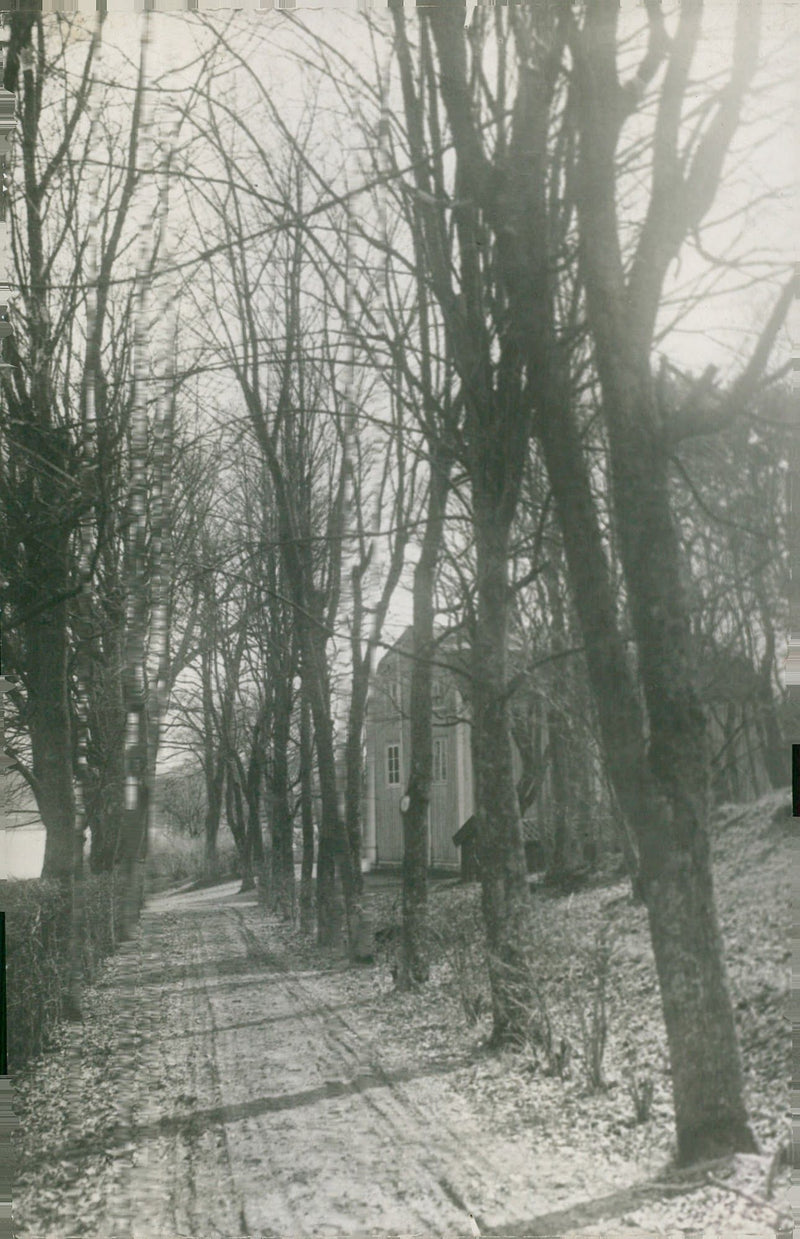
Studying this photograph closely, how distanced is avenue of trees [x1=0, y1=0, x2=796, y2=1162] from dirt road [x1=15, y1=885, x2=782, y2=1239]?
0.25 meters

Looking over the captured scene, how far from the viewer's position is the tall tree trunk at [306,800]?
12.3 ft

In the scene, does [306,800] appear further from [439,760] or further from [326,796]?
[439,760]

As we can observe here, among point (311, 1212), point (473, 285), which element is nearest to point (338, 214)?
point (473, 285)

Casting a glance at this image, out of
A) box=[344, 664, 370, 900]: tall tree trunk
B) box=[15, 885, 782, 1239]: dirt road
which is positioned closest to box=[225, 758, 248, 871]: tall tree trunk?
box=[15, 885, 782, 1239]: dirt road

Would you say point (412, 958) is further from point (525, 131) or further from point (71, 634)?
point (525, 131)

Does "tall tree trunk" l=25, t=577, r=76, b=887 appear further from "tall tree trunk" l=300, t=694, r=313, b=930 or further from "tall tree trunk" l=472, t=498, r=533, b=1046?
"tall tree trunk" l=472, t=498, r=533, b=1046

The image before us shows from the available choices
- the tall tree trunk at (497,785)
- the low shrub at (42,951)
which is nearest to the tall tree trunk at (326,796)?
the tall tree trunk at (497,785)

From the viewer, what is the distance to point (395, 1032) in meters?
3.62

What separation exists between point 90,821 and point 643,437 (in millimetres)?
2143

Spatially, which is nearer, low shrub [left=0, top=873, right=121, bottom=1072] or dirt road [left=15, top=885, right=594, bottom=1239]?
dirt road [left=15, top=885, right=594, bottom=1239]

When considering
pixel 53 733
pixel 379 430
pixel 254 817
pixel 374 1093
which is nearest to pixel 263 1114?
pixel 374 1093

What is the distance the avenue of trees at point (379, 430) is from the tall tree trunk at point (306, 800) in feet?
0.03

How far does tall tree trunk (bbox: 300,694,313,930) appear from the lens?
376 cm

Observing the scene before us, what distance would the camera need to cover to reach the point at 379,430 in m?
3.75
